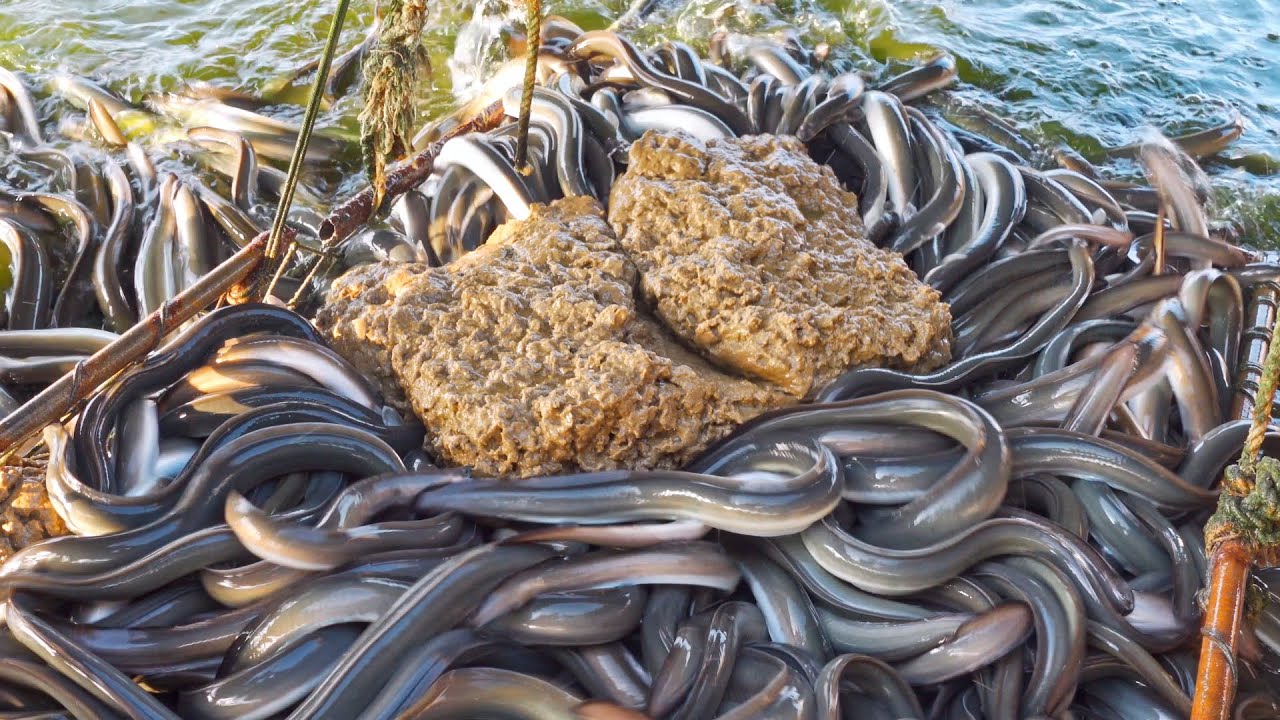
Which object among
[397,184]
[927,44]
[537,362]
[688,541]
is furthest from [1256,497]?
[927,44]

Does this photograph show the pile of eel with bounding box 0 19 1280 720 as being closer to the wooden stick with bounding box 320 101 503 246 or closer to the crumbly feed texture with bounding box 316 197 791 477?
the crumbly feed texture with bounding box 316 197 791 477

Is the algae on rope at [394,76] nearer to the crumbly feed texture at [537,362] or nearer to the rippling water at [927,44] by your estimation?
the crumbly feed texture at [537,362]

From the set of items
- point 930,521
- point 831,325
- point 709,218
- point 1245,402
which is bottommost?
point 1245,402

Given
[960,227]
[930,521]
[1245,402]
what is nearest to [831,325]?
[930,521]

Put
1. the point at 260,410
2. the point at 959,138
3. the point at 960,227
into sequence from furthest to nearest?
the point at 959,138 → the point at 960,227 → the point at 260,410

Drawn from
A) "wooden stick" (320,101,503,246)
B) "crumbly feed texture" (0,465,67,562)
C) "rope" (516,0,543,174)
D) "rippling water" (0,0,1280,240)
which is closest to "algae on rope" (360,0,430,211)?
"rope" (516,0,543,174)

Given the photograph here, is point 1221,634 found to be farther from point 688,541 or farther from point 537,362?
point 537,362

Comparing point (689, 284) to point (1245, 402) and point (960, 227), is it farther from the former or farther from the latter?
point (1245, 402)
